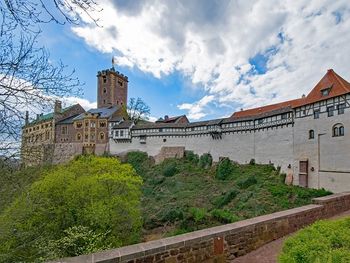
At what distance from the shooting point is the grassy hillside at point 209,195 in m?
18.4

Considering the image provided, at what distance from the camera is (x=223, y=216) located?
59.0ft

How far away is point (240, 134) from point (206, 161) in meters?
5.39

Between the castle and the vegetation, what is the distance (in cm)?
378

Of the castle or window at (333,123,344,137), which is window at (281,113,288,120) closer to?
the castle

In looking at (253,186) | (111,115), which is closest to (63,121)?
(111,115)

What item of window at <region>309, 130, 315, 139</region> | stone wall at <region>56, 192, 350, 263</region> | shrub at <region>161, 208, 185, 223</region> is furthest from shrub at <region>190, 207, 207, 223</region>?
stone wall at <region>56, 192, 350, 263</region>

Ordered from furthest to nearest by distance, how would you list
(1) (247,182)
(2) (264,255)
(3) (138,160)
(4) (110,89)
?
(4) (110,89), (3) (138,160), (1) (247,182), (2) (264,255)

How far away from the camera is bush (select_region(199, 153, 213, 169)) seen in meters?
31.7

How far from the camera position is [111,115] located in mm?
41125

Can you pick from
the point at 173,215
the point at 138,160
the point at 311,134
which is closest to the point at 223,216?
the point at 173,215

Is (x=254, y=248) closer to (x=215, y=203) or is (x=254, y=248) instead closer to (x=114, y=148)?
(x=215, y=203)

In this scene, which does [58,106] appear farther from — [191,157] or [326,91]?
[191,157]

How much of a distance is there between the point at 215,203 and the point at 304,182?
7005mm

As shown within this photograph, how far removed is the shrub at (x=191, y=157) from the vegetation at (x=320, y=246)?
95.0 ft
